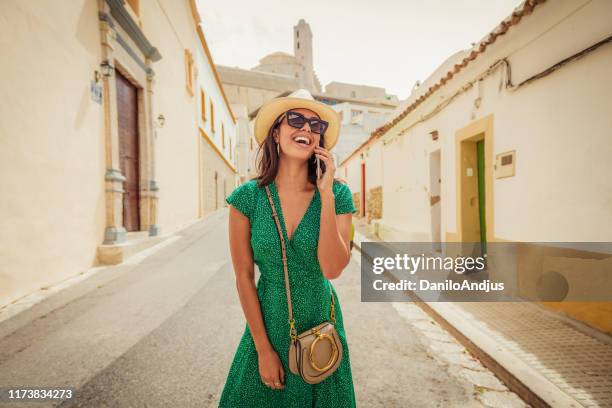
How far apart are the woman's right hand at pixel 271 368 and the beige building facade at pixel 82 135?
4.51 meters

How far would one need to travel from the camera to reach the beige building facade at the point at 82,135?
420cm

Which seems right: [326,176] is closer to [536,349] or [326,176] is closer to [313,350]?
[313,350]

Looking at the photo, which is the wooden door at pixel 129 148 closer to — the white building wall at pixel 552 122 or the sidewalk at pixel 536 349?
the sidewalk at pixel 536 349

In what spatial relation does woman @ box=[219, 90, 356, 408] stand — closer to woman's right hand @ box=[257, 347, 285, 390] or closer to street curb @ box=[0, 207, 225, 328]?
woman's right hand @ box=[257, 347, 285, 390]

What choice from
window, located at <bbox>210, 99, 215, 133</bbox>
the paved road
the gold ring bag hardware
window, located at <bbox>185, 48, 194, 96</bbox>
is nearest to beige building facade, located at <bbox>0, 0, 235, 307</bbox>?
the paved road

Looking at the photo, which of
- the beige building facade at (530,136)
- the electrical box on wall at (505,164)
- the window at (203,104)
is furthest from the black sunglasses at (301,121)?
the window at (203,104)

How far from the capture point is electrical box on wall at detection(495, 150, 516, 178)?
453 centimetres

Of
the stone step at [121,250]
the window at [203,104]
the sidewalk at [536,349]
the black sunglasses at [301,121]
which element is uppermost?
the window at [203,104]

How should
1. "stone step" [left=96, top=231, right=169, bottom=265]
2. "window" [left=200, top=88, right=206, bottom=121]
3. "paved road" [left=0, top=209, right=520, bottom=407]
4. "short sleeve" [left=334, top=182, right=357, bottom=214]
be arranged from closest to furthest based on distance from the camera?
"short sleeve" [left=334, top=182, right=357, bottom=214], "paved road" [left=0, top=209, right=520, bottom=407], "stone step" [left=96, top=231, right=169, bottom=265], "window" [left=200, top=88, right=206, bottom=121]

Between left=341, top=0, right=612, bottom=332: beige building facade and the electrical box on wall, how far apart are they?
2 cm

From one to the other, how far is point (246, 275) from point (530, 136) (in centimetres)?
451

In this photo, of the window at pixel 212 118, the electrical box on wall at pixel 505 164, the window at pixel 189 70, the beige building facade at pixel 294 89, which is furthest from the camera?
the beige building facade at pixel 294 89

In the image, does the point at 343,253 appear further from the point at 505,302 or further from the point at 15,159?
the point at 15,159

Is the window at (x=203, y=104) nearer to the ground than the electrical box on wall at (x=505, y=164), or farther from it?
farther from it
